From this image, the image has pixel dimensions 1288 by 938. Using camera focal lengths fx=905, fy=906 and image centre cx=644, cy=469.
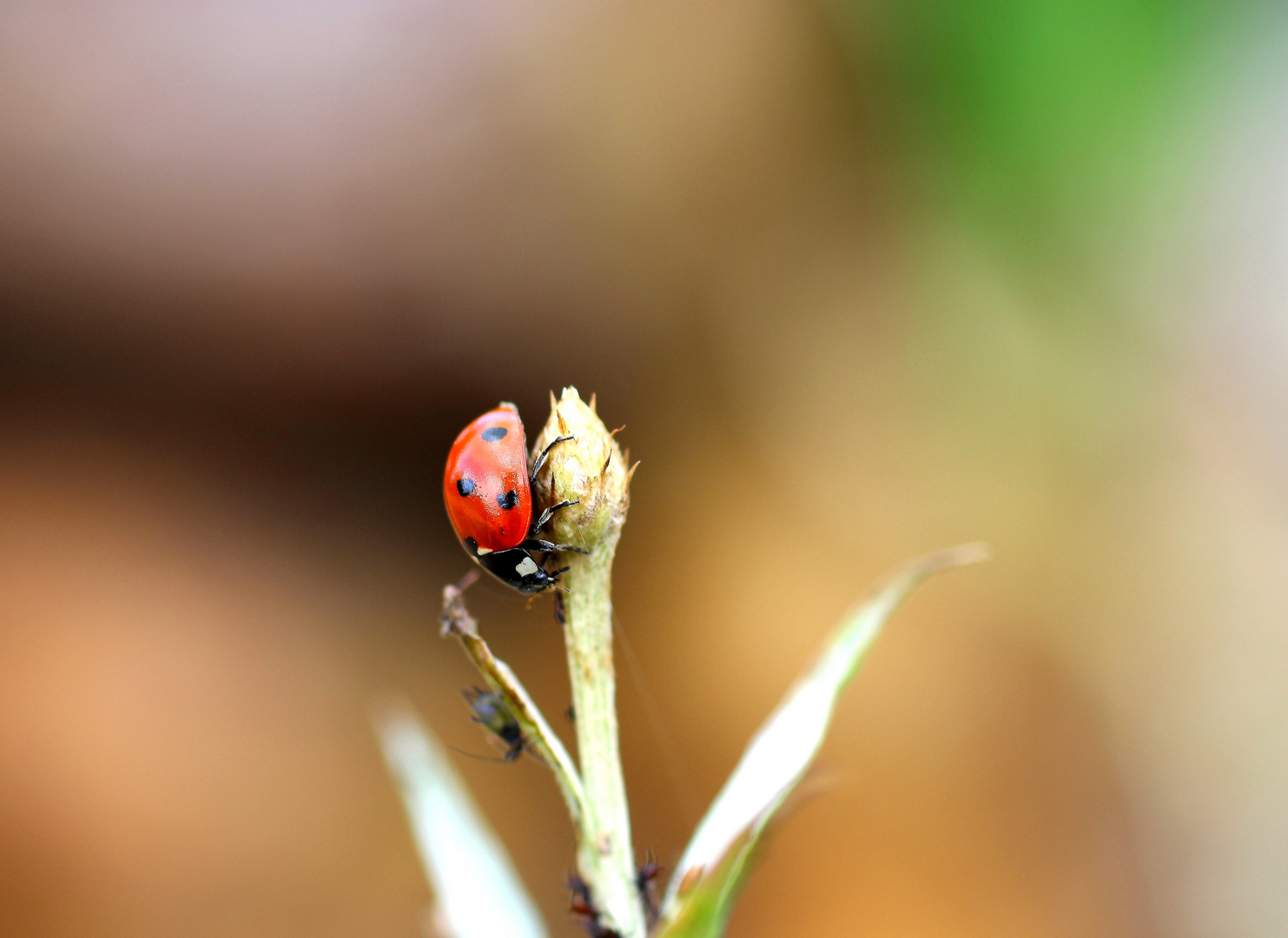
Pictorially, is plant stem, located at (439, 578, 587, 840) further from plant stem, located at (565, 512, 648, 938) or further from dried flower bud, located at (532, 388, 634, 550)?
dried flower bud, located at (532, 388, 634, 550)

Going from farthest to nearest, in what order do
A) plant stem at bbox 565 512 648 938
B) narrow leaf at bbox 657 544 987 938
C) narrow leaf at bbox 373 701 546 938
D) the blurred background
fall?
the blurred background, narrow leaf at bbox 373 701 546 938, plant stem at bbox 565 512 648 938, narrow leaf at bbox 657 544 987 938

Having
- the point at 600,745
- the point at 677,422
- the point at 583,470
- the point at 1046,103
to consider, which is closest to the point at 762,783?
the point at 600,745

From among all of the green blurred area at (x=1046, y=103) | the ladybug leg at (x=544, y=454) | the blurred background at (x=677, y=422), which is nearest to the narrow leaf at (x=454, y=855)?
the ladybug leg at (x=544, y=454)

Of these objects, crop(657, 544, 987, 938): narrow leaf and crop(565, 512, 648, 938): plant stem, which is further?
crop(565, 512, 648, 938): plant stem

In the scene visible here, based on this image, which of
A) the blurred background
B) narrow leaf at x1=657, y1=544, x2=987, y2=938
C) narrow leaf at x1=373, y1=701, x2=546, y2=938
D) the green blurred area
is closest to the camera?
narrow leaf at x1=657, y1=544, x2=987, y2=938

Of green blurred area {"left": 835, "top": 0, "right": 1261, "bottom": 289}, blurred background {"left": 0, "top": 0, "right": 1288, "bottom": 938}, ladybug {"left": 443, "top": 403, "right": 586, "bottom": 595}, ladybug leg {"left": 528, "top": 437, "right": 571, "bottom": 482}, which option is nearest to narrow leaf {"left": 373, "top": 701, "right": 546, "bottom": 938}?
ladybug {"left": 443, "top": 403, "right": 586, "bottom": 595}

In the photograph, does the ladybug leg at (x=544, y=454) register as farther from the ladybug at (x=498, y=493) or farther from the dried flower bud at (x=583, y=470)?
the ladybug at (x=498, y=493)
